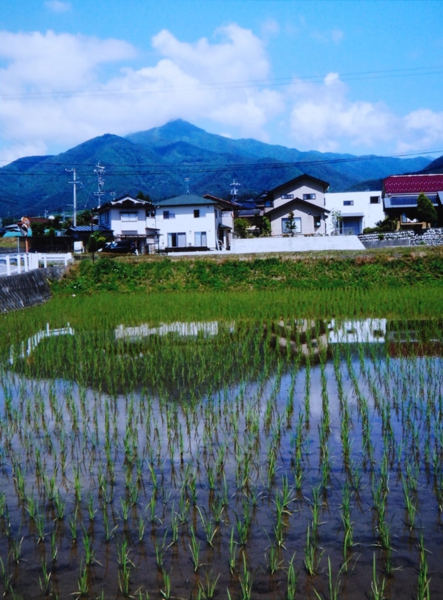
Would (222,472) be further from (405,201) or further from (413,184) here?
(413,184)

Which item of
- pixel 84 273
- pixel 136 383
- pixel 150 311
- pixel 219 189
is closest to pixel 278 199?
pixel 84 273

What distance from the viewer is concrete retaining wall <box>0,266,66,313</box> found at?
16.1 metres

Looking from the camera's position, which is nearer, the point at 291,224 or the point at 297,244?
the point at 297,244

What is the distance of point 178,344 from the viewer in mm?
10500

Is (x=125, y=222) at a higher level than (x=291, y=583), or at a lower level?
higher

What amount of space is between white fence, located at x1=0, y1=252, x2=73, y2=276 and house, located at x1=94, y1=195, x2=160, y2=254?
652 inches

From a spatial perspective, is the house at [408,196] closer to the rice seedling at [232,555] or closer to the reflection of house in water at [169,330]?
the reflection of house in water at [169,330]

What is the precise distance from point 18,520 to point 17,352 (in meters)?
6.20

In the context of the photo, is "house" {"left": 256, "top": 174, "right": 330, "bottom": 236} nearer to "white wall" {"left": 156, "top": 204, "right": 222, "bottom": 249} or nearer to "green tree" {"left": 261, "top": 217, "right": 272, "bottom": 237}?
"green tree" {"left": 261, "top": 217, "right": 272, "bottom": 237}

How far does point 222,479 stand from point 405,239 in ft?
90.3

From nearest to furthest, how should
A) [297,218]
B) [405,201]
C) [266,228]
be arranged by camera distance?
[297,218] → [266,228] → [405,201]

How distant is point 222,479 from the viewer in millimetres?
4578

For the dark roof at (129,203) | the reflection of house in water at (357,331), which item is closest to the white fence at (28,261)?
the reflection of house in water at (357,331)

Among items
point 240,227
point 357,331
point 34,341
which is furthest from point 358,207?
point 34,341
